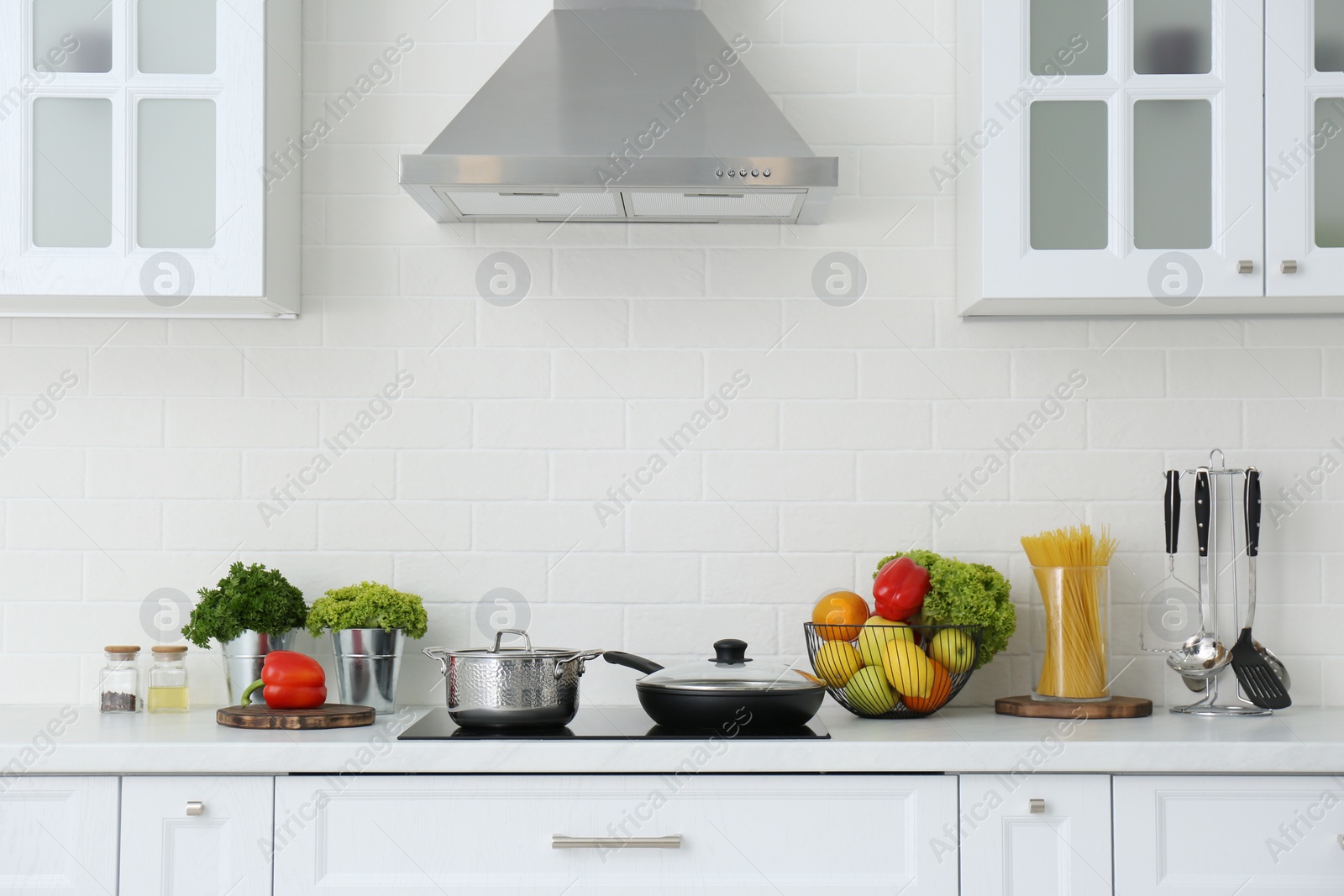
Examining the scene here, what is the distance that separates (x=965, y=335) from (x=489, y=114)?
3.36ft

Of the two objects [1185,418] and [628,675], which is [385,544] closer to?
[628,675]

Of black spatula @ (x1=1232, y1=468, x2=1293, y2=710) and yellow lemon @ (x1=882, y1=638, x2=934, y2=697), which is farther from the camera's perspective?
black spatula @ (x1=1232, y1=468, x2=1293, y2=710)

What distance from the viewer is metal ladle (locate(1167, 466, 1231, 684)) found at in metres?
2.13

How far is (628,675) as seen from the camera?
7.42 ft

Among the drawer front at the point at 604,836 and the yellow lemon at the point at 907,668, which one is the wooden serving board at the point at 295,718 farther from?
the yellow lemon at the point at 907,668

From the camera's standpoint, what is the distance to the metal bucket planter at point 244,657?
212 centimetres

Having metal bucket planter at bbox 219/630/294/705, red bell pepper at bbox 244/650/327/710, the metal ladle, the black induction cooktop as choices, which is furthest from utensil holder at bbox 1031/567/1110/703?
metal bucket planter at bbox 219/630/294/705

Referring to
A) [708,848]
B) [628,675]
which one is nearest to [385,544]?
[628,675]

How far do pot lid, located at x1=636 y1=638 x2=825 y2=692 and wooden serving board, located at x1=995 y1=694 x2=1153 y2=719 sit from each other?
15.7 inches

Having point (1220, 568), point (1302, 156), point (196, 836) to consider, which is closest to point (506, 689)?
point (196, 836)

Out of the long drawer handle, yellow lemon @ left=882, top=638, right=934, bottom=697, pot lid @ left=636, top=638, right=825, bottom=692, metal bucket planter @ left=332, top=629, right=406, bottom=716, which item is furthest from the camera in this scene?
metal bucket planter @ left=332, top=629, right=406, bottom=716

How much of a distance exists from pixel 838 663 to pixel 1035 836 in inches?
16.4

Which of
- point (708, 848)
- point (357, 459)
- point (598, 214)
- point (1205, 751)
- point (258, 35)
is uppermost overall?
point (258, 35)

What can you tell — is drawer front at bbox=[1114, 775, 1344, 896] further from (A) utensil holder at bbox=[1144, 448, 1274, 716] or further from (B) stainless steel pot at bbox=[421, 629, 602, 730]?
(B) stainless steel pot at bbox=[421, 629, 602, 730]
